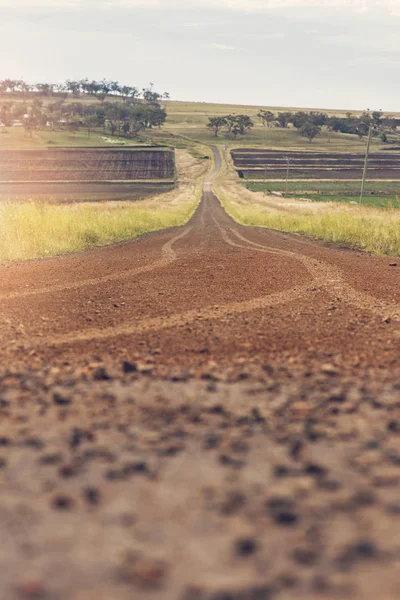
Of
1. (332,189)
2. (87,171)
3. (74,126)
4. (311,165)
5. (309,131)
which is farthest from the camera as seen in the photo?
(309,131)

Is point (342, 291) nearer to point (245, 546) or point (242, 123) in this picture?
point (245, 546)

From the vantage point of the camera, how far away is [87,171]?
103 m

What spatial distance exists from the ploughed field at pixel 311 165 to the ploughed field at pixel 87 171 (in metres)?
18.4

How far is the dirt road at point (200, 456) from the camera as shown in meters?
2.09

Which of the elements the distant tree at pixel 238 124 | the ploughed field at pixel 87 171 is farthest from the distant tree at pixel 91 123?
the ploughed field at pixel 87 171

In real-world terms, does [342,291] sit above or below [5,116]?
below

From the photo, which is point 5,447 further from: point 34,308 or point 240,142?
point 240,142

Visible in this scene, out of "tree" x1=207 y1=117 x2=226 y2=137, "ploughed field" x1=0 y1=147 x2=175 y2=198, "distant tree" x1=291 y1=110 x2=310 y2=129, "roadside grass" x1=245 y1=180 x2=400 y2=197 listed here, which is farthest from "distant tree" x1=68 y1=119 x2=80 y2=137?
"roadside grass" x1=245 y1=180 x2=400 y2=197

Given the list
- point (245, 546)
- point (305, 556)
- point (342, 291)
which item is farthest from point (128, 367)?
point (342, 291)

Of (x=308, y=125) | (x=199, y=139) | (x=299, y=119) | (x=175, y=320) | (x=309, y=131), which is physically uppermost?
(x=299, y=119)

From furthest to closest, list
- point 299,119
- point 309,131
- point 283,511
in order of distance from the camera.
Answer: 1. point 299,119
2. point 309,131
3. point 283,511

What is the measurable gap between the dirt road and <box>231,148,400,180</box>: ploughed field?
342 ft

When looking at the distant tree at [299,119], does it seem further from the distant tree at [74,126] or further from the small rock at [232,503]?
the small rock at [232,503]

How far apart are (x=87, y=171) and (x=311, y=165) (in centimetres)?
4922
